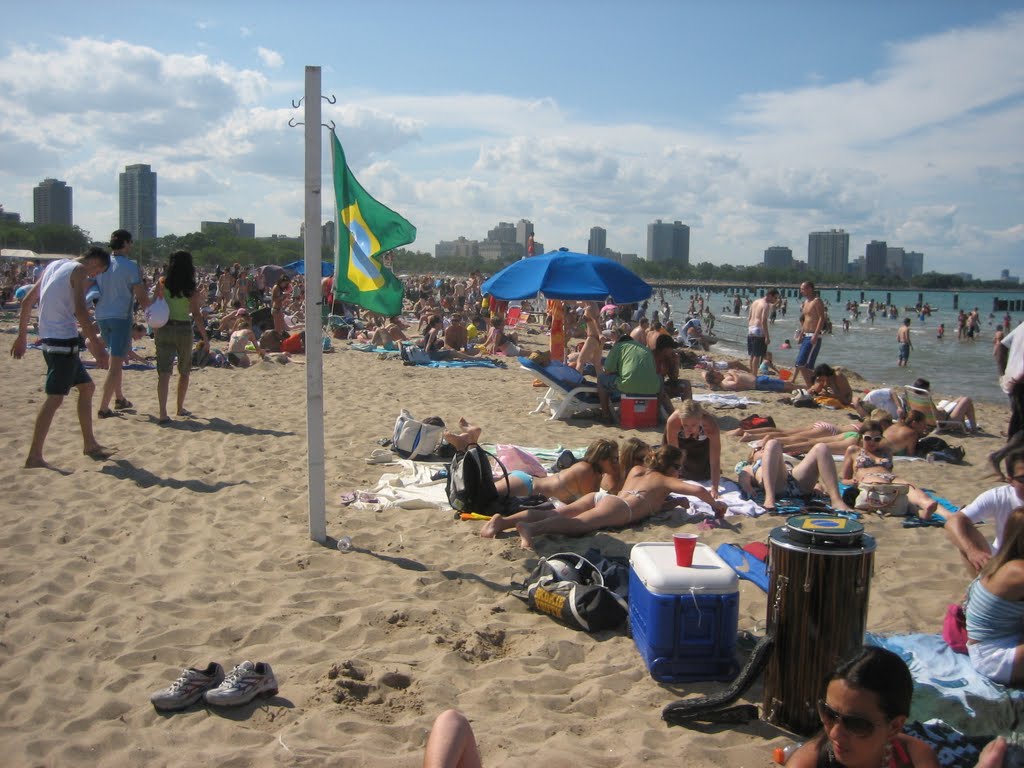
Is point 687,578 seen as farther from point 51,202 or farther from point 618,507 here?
point 51,202

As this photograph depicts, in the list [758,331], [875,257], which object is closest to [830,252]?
[875,257]

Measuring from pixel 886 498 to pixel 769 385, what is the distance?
269 inches

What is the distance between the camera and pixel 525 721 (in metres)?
3.00

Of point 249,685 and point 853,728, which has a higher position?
point 853,728

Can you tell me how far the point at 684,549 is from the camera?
11.0 ft

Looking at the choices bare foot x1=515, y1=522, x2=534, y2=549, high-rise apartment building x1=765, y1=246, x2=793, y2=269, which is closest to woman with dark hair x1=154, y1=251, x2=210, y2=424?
bare foot x1=515, y1=522, x2=534, y2=549

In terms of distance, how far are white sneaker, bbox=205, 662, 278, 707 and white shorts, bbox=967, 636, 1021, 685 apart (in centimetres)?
272

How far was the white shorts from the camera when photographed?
303cm

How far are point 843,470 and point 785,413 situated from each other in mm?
3941

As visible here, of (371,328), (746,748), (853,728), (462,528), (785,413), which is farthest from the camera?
(371,328)

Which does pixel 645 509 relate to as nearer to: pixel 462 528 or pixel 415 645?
pixel 462 528

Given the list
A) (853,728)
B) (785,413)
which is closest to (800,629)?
(853,728)

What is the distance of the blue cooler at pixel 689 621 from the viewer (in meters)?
3.27

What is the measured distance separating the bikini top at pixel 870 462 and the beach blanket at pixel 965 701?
3266mm
